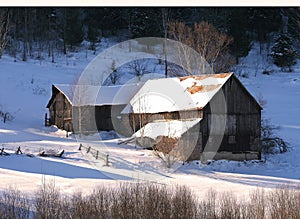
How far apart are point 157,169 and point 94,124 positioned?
55.0ft

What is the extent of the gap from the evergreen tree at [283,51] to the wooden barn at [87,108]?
1958 centimetres

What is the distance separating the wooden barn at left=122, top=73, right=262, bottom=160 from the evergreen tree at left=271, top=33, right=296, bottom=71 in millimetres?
25576

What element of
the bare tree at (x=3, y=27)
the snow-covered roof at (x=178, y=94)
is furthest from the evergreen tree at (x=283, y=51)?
the bare tree at (x=3, y=27)

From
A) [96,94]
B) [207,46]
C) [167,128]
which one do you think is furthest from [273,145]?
[96,94]

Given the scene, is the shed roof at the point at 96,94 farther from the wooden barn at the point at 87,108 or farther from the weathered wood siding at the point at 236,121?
the weathered wood siding at the point at 236,121

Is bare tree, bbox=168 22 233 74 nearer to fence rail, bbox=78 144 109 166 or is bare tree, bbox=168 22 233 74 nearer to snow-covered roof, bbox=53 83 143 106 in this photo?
snow-covered roof, bbox=53 83 143 106

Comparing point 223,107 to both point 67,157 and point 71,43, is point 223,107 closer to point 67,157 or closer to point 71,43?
point 67,157

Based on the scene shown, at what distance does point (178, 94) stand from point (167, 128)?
3.06m

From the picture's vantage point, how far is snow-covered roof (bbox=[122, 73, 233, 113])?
32.3 m

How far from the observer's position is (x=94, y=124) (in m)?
43.4

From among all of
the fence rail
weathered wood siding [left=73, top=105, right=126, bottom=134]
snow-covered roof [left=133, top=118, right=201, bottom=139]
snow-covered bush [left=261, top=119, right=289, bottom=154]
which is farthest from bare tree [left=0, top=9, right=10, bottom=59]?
snow-covered bush [left=261, top=119, right=289, bottom=154]

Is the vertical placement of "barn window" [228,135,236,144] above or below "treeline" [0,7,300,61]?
below

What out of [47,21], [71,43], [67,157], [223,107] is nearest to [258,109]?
[223,107]

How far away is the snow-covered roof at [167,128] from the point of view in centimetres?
3118
